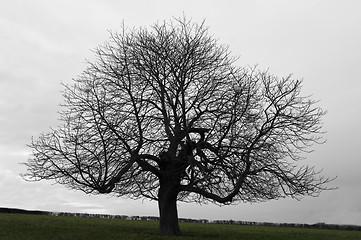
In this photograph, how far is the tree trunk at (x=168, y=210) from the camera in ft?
67.9

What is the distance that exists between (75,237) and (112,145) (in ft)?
15.4

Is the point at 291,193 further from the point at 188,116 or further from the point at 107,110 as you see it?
the point at 107,110

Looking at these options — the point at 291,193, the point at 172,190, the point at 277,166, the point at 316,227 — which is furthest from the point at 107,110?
the point at 316,227

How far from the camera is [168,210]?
20922 mm

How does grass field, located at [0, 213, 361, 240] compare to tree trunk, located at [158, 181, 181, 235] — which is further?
tree trunk, located at [158, 181, 181, 235]

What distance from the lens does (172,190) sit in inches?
818

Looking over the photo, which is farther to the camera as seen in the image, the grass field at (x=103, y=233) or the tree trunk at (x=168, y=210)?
the tree trunk at (x=168, y=210)

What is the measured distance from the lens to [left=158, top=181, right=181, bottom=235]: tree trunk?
2070 centimetres

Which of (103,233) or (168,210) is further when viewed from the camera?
(168,210)

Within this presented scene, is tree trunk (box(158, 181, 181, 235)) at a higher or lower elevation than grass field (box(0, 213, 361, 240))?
higher

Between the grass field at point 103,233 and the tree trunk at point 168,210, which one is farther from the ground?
the tree trunk at point 168,210

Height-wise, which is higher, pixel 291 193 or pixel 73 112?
pixel 73 112

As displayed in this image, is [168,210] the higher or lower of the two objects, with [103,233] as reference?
higher

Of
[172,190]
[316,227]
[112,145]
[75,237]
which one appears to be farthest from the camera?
[316,227]
